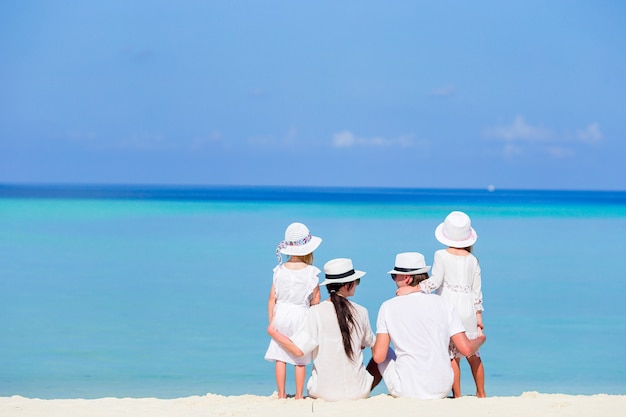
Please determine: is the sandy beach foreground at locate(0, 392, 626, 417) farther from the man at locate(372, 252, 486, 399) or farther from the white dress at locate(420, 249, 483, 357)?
the white dress at locate(420, 249, 483, 357)

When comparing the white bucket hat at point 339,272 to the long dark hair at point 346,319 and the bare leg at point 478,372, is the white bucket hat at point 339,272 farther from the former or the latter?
the bare leg at point 478,372

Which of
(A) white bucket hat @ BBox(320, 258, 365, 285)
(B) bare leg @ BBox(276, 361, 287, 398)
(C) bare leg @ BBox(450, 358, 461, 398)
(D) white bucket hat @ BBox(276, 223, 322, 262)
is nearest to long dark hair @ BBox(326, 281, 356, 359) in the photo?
(A) white bucket hat @ BBox(320, 258, 365, 285)

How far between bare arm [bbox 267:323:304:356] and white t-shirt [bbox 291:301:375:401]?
0.27ft

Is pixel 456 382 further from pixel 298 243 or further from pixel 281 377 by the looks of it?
pixel 298 243

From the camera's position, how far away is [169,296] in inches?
518

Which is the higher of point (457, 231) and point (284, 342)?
point (457, 231)

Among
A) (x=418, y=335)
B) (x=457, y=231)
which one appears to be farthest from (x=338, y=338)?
(x=457, y=231)

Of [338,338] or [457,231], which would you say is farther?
[457,231]

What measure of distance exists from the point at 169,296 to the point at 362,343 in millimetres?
8210

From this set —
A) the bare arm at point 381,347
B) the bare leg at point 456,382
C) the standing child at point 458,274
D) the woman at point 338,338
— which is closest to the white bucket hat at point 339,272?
the woman at point 338,338

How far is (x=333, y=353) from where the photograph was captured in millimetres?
5250

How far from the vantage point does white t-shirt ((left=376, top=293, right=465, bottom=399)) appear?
16.8ft

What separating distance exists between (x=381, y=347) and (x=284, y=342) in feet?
2.07

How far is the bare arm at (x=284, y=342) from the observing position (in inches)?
211
